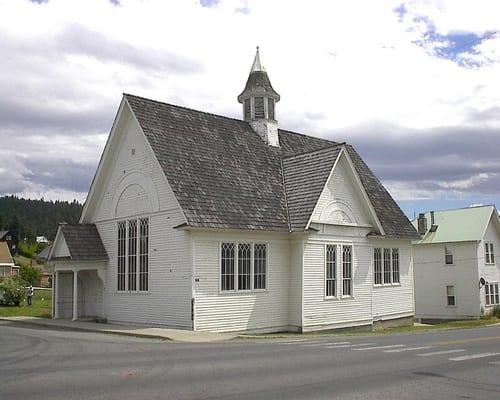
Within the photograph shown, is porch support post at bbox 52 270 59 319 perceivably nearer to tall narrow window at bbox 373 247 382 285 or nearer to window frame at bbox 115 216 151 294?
window frame at bbox 115 216 151 294

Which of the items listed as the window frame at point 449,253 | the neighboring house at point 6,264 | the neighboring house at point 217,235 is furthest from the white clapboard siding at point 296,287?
the neighboring house at point 6,264

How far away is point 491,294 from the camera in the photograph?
4853 centimetres

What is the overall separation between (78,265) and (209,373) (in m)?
16.1

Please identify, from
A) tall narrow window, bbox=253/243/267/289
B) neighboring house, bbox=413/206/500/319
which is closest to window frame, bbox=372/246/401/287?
tall narrow window, bbox=253/243/267/289

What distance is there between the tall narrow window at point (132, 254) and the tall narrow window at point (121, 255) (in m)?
0.42

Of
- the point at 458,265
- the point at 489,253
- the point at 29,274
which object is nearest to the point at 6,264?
the point at 29,274

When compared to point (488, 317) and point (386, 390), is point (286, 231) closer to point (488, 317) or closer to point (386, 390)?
point (386, 390)

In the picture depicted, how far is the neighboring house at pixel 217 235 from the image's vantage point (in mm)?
23094

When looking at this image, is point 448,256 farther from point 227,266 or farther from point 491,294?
point 227,266

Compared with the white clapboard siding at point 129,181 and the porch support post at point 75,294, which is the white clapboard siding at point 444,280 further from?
the porch support post at point 75,294

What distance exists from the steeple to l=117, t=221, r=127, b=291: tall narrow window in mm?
8588

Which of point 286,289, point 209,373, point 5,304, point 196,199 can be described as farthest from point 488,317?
point 209,373

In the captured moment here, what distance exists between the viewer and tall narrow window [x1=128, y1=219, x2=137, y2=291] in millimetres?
25125

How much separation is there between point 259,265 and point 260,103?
10.2 m
